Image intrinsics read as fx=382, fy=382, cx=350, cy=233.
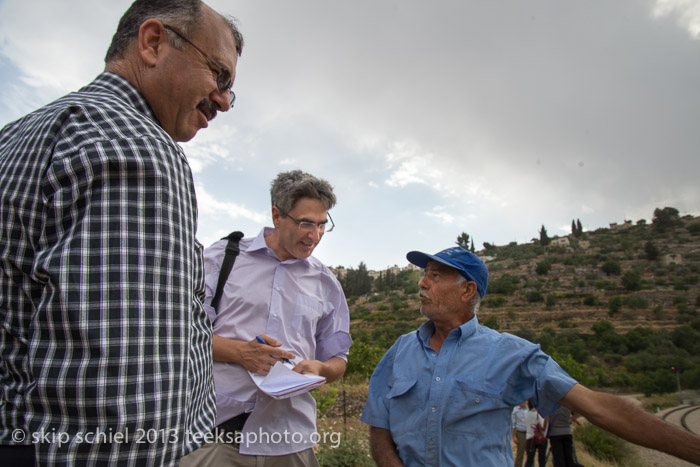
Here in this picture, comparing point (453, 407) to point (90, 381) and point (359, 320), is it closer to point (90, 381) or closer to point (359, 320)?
point (90, 381)

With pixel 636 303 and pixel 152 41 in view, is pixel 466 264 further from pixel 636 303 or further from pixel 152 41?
pixel 636 303

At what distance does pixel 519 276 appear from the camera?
64.8 metres

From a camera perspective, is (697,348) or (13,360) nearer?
(13,360)

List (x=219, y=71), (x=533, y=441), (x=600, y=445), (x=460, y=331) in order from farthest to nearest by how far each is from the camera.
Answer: (x=600, y=445) → (x=533, y=441) → (x=460, y=331) → (x=219, y=71)

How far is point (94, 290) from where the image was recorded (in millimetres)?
684

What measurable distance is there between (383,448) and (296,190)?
1.69 m

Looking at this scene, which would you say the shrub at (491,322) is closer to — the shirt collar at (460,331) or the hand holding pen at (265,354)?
the shirt collar at (460,331)

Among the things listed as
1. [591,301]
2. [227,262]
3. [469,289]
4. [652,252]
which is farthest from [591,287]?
[227,262]

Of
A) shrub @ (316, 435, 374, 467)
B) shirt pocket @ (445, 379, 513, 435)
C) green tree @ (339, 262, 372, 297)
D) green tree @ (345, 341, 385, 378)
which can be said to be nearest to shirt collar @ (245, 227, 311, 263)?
shirt pocket @ (445, 379, 513, 435)

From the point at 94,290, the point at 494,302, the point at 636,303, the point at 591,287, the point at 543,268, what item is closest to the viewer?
the point at 94,290

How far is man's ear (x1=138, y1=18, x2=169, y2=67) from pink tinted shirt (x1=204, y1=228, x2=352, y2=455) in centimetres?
Answer: 146

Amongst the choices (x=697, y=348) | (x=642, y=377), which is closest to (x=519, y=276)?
(x=697, y=348)

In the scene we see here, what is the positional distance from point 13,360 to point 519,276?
70.8 meters

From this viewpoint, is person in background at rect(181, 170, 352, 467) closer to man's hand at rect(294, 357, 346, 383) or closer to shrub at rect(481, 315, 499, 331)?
man's hand at rect(294, 357, 346, 383)
